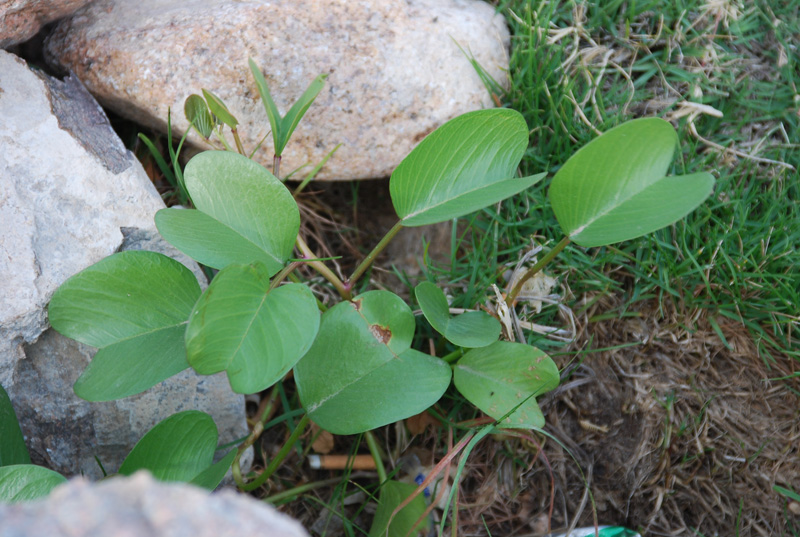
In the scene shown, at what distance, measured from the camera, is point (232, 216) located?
35.5 inches

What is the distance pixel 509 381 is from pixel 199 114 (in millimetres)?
711

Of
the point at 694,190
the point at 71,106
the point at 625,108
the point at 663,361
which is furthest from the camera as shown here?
the point at 625,108

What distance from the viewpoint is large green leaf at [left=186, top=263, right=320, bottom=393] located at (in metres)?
0.73

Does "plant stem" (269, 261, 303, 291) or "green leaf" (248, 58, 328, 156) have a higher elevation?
"green leaf" (248, 58, 328, 156)

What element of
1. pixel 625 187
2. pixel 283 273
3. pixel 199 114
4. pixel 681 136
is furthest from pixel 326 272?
pixel 681 136

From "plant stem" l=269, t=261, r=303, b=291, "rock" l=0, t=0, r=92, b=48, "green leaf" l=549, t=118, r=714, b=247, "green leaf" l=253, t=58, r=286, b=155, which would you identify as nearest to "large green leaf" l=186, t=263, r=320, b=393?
"plant stem" l=269, t=261, r=303, b=291

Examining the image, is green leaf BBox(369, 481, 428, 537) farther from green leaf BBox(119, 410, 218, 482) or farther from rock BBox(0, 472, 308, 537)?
rock BBox(0, 472, 308, 537)

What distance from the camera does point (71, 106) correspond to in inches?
42.9

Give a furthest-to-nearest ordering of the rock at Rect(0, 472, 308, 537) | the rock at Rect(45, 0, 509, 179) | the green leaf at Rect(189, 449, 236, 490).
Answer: the rock at Rect(45, 0, 509, 179), the green leaf at Rect(189, 449, 236, 490), the rock at Rect(0, 472, 308, 537)

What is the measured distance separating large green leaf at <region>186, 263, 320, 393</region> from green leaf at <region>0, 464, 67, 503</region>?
255 mm

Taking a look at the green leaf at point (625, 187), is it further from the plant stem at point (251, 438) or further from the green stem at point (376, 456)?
the plant stem at point (251, 438)

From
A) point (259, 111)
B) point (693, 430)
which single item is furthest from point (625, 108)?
point (259, 111)

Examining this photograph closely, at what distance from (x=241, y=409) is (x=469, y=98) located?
31.4 inches

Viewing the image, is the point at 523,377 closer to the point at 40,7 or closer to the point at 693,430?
the point at 693,430
